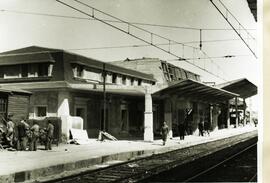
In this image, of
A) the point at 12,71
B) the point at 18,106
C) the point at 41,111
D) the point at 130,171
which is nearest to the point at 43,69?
the point at 12,71

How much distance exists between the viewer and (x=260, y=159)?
485cm

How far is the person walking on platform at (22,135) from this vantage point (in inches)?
511

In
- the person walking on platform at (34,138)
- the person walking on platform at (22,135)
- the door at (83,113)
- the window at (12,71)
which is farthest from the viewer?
the door at (83,113)

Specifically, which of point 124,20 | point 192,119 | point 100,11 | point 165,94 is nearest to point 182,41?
point 124,20

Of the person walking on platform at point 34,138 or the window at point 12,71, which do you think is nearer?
the person walking on platform at point 34,138

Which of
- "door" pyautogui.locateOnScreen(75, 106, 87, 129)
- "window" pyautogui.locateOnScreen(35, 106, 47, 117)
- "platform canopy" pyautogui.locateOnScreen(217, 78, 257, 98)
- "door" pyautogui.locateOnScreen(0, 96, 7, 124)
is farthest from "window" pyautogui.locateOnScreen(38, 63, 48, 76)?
"platform canopy" pyautogui.locateOnScreen(217, 78, 257, 98)

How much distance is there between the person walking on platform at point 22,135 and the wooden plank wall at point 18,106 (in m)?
2.53

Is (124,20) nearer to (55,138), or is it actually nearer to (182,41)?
(182,41)

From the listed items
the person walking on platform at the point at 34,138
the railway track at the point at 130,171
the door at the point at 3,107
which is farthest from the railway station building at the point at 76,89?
the railway track at the point at 130,171

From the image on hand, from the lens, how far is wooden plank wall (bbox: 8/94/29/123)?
15562 millimetres

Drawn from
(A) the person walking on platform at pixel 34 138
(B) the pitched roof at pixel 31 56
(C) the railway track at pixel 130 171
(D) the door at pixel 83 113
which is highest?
(B) the pitched roof at pixel 31 56

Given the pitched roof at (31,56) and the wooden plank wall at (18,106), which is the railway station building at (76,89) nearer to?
the pitched roof at (31,56)

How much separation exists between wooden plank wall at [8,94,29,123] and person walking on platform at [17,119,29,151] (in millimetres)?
2532

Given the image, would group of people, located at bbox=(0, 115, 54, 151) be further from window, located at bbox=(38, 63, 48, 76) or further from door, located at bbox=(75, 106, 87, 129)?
door, located at bbox=(75, 106, 87, 129)
